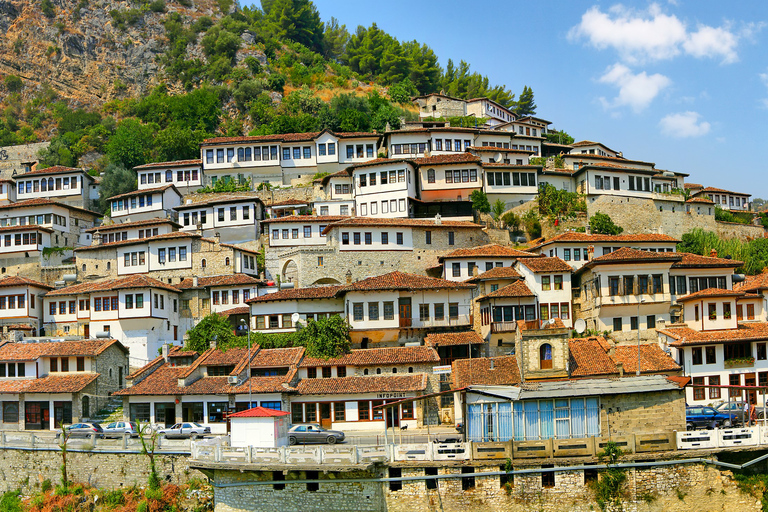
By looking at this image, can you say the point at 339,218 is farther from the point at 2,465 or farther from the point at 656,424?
the point at 656,424

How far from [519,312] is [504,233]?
1803 cm

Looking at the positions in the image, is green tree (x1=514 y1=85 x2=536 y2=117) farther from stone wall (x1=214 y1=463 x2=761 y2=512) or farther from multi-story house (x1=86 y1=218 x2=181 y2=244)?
stone wall (x1=214 y1=463 x2=761 y2=512)

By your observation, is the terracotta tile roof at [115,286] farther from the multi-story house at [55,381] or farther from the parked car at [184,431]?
the parked car at [184,431]

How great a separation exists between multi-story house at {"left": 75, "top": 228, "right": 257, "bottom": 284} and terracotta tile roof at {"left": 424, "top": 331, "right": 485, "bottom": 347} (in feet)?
63.3

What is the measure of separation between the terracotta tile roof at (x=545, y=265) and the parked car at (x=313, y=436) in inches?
749

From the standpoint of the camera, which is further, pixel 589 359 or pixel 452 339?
pixel 452 339

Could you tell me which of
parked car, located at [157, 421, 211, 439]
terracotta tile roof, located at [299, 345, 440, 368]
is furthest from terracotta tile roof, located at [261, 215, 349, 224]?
parked car, located at [157, 421, 211, 439]

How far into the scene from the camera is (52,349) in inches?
1834

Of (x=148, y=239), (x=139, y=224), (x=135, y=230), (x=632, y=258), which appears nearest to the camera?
(x=632, y=258)

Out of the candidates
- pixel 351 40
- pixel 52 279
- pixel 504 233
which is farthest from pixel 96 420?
pixel 351 40

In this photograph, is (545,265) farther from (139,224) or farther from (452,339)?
(139,224)

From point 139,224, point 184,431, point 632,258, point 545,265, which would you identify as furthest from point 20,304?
point 632,258

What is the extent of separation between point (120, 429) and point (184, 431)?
3444 mm

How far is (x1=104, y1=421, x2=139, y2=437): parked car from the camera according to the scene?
39500mm
